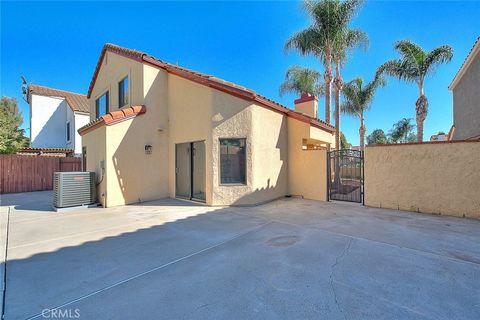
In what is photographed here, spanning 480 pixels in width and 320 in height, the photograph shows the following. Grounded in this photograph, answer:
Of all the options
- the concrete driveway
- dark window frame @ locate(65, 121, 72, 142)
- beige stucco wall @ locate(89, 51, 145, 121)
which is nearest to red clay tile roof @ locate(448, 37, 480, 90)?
the concrete driveway

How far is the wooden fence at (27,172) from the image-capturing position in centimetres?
1433

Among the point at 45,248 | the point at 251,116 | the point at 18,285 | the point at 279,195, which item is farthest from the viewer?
the point at 279,195

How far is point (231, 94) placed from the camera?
899cm

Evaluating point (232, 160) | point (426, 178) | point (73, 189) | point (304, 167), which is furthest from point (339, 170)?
point (73, 189)

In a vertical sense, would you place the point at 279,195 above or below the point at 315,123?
below

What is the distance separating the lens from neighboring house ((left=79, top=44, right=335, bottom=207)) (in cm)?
898

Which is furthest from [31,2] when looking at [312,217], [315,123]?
[312,217]

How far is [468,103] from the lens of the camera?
12.3 m

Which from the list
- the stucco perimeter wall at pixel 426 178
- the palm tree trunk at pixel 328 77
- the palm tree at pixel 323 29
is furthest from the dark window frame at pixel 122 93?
the stucco perimeter wall at pixel 426 178

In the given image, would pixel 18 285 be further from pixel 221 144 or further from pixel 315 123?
pixel 315 123

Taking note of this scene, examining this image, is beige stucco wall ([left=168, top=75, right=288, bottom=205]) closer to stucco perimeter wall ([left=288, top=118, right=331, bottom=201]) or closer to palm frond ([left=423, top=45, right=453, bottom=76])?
stucco perimeter wall ([left=288, top=118, right=331, bottom=201])

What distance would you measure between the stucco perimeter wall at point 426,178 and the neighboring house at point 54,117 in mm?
23819

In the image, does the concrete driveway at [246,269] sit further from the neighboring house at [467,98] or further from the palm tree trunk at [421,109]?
the palm tree trunk at [421,109]

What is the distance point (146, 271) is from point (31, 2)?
12.5 m
